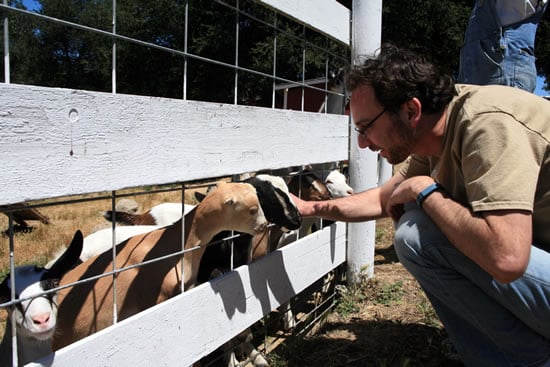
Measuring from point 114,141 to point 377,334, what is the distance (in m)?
2.16

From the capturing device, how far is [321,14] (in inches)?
130

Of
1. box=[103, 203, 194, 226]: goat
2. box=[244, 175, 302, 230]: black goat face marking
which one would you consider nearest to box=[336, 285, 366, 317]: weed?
box=[244, 175, 302, 230]: black goat face marking

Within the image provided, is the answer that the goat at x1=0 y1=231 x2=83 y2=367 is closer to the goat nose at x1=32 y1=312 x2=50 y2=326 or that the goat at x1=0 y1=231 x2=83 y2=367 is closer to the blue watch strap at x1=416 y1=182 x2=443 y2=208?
the goat nose at x1=32 y1=312 x2=50 y2=326

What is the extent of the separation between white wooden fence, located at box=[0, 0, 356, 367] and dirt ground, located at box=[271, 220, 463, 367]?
0.38m

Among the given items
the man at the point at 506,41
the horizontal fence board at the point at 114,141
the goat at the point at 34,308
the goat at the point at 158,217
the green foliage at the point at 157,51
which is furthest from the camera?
the green foliage at the point at 157,51

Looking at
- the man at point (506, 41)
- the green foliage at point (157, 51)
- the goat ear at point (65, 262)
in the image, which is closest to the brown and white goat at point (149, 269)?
the goat ear at point (65, 262)

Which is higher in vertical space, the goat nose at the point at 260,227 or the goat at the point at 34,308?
the goat nose at the point at 260,227

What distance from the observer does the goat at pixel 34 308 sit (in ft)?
5.58

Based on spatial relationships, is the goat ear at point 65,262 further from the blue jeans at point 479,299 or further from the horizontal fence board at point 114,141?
the blue jeans at point 479,299

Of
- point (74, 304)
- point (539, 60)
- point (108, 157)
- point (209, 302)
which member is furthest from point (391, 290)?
point (539, 60)

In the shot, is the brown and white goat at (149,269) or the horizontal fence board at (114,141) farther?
the brown and white goat at (149,269)

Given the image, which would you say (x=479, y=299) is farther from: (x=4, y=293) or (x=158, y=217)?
(x=158, y=217)

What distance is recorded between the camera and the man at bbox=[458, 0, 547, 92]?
118 inches

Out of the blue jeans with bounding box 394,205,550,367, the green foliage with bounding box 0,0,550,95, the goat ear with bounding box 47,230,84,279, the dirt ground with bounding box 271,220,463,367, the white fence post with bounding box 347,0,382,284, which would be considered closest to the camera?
the blue jeans with bounding box 394,205,550,367
